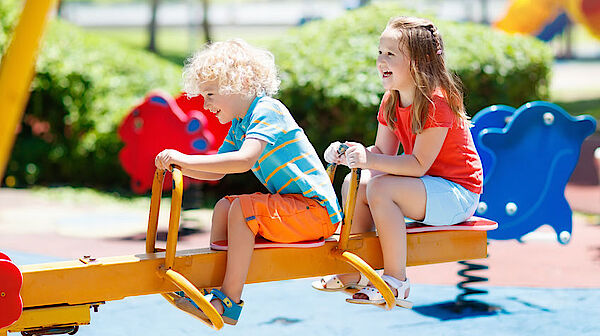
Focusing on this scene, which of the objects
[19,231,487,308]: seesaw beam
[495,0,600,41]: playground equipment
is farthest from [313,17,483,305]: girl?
[495,0,600,41]: playground equipment

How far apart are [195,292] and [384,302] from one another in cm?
80

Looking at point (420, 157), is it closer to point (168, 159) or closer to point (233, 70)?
point (233, 70)

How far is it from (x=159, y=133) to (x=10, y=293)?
14.5 feet

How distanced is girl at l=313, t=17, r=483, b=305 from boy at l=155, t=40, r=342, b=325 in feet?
0.60

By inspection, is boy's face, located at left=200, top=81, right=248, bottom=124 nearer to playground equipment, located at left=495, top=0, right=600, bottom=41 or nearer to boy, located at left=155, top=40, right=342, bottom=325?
boy, located at left=155, top=40, right=342, bottom=325

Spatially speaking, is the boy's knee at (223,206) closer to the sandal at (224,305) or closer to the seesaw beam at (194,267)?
the seesaw beam at (194,267)

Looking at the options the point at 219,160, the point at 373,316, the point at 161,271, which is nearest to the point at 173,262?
the point at 161,271

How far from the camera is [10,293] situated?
2965 millimetres

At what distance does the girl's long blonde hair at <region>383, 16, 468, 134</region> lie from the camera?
355cm

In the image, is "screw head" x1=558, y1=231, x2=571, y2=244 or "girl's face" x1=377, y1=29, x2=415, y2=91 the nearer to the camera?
"girl's face" x1=377, y1=29, x2=415, y2=91

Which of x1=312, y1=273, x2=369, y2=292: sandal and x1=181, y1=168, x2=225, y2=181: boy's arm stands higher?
x1=181, y1=168, x2=225, y2=181: boy's arm

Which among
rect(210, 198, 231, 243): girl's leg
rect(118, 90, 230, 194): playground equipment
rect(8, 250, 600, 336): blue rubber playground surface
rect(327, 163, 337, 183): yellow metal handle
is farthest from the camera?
rect(118, 90, 230, 194): playground equipment

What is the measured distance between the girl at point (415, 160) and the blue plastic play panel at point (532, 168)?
107 centimetres

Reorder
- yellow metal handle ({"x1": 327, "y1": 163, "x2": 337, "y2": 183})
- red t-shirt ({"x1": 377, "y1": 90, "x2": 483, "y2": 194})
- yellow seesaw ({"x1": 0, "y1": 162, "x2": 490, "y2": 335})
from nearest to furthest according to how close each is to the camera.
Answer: yellow seesaw ({"x1": 0, "y1": 162, "x2": 490, "y2": 335}) → red t-shirt ({"x1": 377, "y1": 90, "x2": 483, "y2": 194}) → yellow metal handle ({"x1": 327, "y1": 163, "x2": 337, "y2": 183})
